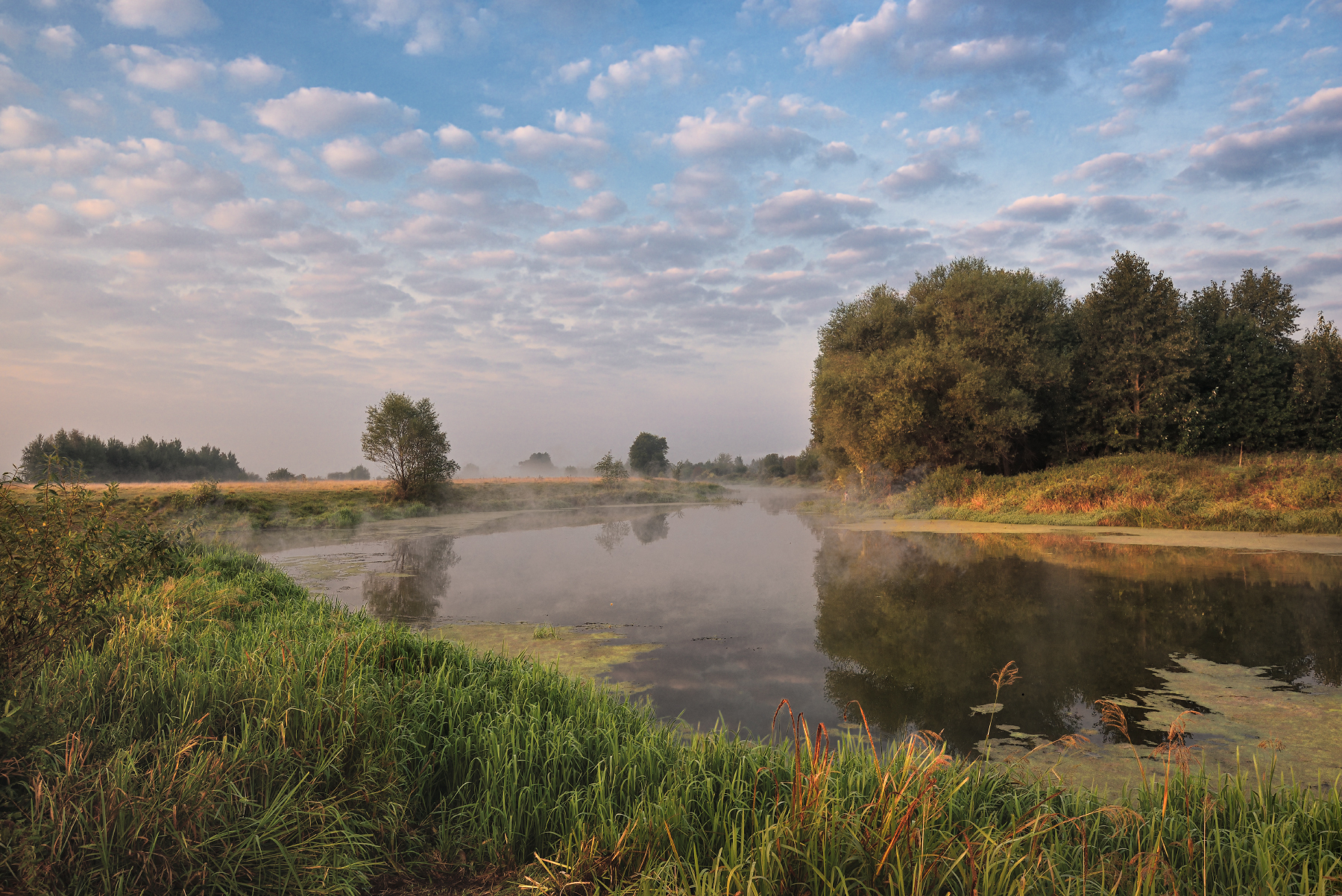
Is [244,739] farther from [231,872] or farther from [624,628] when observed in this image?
[624,628]

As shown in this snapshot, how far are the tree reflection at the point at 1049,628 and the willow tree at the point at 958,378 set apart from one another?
10854 millimetres

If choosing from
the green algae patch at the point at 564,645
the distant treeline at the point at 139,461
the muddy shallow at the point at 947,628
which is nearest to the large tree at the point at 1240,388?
the muddy shallow at the point at 947,628

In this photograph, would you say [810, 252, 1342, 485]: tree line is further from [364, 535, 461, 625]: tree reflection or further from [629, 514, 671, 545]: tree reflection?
[364, 535, 461, 625]: tree reflection

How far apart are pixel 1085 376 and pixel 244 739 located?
29.7 meters

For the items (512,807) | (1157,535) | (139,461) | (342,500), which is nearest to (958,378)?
(1157,535)

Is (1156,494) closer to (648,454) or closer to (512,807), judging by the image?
(512,807)

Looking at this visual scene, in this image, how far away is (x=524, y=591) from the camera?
34.7 ft

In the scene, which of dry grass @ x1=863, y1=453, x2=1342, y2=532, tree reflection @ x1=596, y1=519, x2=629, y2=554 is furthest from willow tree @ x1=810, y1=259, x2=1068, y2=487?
tree reflection @ x1=596, y1=519, x2=629, y2=554

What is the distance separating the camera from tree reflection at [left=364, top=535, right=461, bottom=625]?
28.9 feet

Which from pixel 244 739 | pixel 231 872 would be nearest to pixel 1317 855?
pixel 231 872

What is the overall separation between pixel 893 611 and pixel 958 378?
56.3 ft

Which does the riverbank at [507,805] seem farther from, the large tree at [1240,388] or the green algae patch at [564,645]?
the large tree at [1240,388]

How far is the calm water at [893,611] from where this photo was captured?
18.0 feet

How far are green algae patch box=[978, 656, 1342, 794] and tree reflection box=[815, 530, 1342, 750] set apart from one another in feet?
0.91
